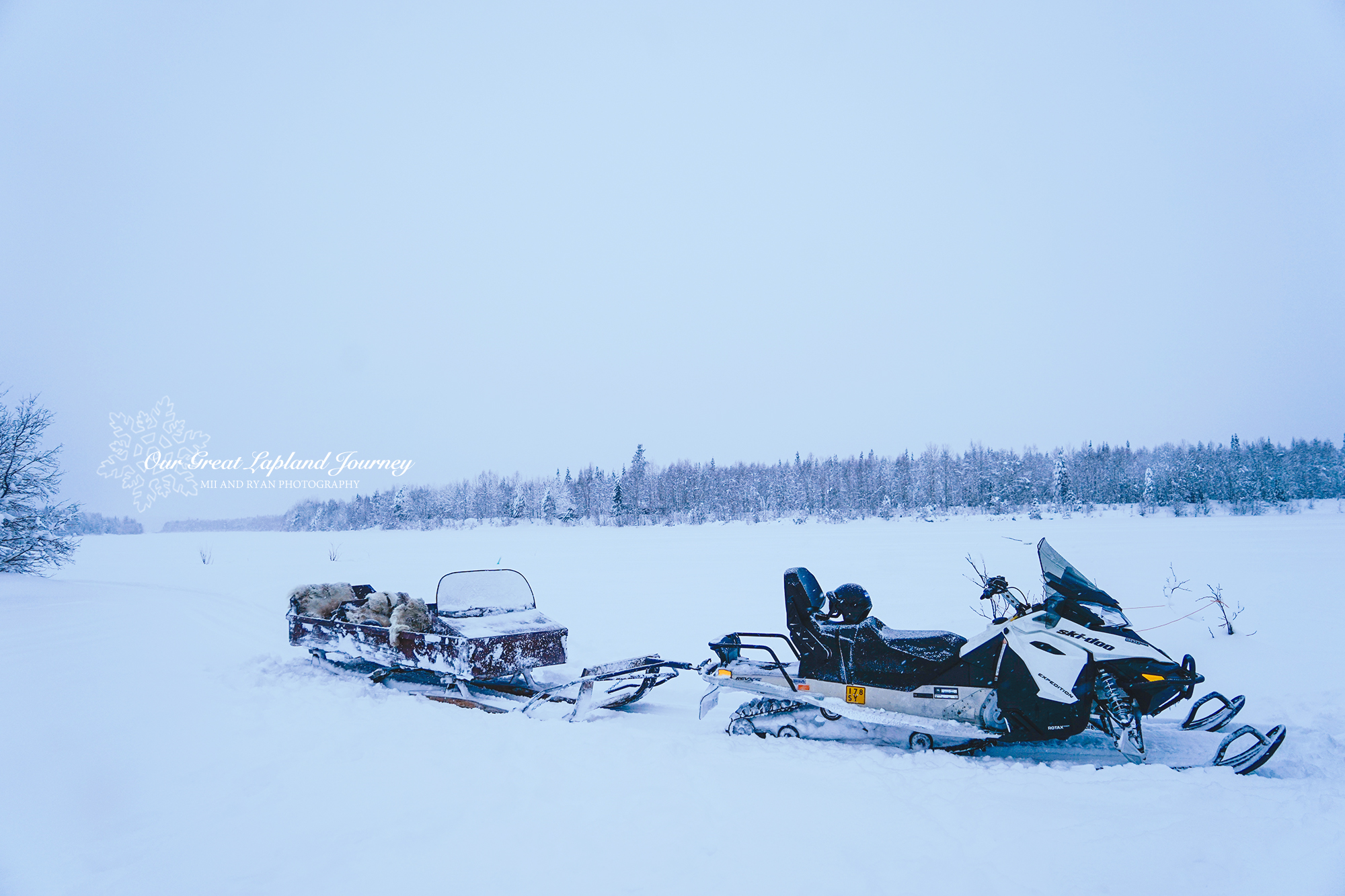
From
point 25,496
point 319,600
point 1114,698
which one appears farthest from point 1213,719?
point 25,496

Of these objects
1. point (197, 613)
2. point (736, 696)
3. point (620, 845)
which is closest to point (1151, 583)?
point (736, 696)

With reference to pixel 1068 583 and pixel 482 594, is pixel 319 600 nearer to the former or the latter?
pixel 482 594

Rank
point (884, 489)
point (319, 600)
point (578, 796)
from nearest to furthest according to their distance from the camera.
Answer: point (578, 796)
point (319, 600)
point (884, 489)

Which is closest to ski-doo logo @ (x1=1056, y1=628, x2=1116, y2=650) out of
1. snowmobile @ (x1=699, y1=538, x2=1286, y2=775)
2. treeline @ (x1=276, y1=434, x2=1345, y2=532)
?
snowmobile @ (x1=699, y1=538, x2=1286, y2=775)

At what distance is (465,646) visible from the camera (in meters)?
5.45

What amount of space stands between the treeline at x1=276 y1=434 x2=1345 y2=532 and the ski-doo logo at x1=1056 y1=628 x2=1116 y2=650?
31492 millimetres

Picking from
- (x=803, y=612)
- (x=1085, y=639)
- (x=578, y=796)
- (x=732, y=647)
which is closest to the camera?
(x=578, y=796)

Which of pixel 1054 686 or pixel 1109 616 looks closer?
pixel 1054 686

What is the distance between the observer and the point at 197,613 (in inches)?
367

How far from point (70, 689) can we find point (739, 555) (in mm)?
13653

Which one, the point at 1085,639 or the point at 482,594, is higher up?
the point at 1085,639

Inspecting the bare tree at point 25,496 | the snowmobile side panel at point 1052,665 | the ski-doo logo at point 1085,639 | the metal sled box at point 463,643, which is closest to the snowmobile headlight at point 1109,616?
the ski-doo logo at point 1085,639

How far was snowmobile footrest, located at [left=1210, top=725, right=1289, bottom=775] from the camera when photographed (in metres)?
3.51

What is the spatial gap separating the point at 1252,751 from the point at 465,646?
5.72 metres
